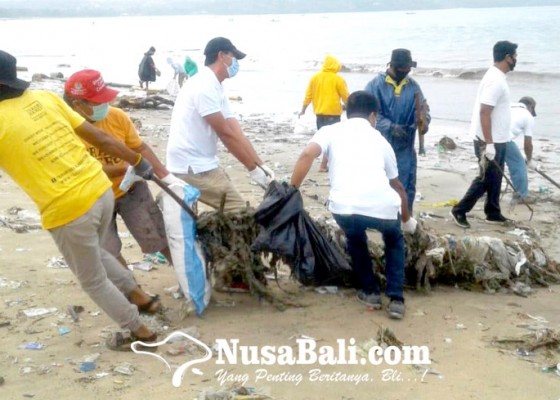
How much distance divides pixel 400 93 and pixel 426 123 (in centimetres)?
45

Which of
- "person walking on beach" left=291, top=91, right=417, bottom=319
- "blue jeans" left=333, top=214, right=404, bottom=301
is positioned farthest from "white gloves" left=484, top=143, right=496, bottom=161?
"blue jeans" left=333, top=214, right=404, bottom=301

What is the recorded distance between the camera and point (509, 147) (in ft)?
24.1

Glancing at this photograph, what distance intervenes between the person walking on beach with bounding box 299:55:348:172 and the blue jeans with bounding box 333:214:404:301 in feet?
17.2

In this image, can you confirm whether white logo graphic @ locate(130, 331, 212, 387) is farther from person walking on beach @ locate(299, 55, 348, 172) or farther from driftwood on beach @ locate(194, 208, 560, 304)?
person walking on beach @ locate(299, 55, 348, 172)

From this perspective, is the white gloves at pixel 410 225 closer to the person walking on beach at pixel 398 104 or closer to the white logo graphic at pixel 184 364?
the person walking on beach at pixel 398 104

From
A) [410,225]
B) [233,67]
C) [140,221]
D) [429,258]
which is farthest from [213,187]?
[429,258]

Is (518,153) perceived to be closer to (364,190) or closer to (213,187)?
(364,190)

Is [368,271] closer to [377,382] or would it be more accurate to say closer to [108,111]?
[377,382]

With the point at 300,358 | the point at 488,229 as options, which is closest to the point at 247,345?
the point at 300,358

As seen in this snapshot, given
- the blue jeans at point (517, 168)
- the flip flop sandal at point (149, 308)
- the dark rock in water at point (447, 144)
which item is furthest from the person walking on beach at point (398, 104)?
the dark rock in water at point (447, 144)

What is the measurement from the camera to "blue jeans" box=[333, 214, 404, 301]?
4.50 meters

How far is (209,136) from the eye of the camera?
4855 mm

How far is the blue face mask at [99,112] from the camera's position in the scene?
4.40 m

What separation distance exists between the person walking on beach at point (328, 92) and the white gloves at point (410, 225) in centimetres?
498
